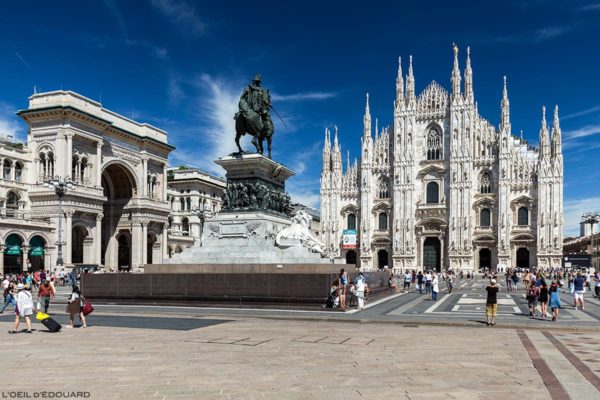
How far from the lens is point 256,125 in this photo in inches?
856

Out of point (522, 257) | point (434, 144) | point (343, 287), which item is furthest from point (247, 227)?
point (434, 144)

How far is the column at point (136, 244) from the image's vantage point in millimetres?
60719

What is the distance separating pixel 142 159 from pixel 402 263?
33.8m

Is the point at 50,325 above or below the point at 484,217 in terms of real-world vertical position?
below

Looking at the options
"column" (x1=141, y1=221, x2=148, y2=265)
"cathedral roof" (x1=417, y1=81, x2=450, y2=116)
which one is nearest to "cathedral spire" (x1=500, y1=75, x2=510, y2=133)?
"cathedral roof" (x1=417, y1=81, x2=450, y2=116)

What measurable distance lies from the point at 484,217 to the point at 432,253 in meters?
7.78

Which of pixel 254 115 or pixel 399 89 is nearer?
pixel 254 115

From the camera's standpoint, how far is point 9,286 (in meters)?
20.3

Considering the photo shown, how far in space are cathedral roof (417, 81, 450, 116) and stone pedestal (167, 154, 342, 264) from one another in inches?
2143

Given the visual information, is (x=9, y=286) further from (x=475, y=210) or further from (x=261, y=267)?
(x=475, y=210)

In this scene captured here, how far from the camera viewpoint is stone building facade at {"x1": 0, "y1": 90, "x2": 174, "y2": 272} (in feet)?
163

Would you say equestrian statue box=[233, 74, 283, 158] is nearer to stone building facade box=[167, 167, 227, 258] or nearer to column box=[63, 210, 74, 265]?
column box=[63, 210, 74, 265]

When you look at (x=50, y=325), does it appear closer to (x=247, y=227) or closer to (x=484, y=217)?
(x=247, y=227)

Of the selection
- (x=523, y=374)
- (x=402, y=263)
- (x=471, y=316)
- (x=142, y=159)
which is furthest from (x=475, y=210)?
(x=523, y=374)
